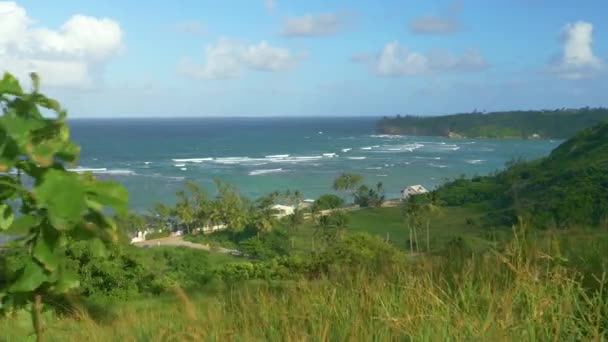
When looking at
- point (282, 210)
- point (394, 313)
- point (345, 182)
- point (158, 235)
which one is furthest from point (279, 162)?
point (394, 313)

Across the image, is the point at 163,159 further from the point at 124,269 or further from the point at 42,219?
the point at 42,219

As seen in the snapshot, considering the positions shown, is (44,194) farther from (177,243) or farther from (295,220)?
(177,243)

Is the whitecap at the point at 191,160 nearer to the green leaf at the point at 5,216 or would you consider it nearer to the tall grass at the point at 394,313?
the tall grass at the point at 394,313

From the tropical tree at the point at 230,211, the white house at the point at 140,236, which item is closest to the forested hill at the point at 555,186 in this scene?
the tropical tree at the point at 230,211

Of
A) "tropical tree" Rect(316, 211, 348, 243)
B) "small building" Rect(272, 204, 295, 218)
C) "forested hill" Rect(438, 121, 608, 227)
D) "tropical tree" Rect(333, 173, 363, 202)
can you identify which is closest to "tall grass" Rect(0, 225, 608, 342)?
"tropical tree" Rect(316, 211, 348, 243)

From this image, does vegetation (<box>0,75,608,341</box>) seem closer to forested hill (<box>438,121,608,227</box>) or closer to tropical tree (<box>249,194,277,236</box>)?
forested hill (<box>438,121,608,227</box>)

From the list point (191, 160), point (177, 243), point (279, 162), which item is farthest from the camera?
point (191, 160)
